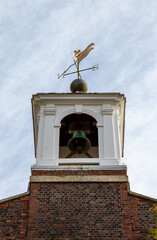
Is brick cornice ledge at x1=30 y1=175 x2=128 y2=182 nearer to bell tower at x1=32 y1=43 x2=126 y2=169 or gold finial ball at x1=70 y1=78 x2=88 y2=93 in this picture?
bell tower at x1=32 y1=43 x2=126 y2=169

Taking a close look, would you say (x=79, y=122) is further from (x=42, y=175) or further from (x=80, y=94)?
(x=42, y=175)

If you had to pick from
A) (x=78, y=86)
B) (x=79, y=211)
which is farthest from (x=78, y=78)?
(x=79, y=211)

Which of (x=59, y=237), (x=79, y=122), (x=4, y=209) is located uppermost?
(x=79, y=122)

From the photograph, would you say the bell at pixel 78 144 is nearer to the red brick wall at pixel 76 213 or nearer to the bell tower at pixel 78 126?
the bell tower at pixel 78 126

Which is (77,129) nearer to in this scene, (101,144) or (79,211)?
(101,144)

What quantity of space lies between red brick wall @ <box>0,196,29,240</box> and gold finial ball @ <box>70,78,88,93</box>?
5.42 meters

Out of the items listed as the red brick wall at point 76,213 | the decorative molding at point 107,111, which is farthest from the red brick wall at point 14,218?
the decorative molding at point 107,111

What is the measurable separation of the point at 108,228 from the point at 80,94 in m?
4.97

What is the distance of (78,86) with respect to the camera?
53.9 ft

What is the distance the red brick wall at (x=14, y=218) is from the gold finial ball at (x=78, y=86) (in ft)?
17.8

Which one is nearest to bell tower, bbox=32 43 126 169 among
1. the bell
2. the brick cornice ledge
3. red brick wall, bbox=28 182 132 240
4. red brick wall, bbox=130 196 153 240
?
the bell

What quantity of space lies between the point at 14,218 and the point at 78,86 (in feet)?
20.4

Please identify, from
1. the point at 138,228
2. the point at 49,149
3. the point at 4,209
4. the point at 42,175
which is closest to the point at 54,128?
the point at 49,149

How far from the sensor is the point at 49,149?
13.6 metres
